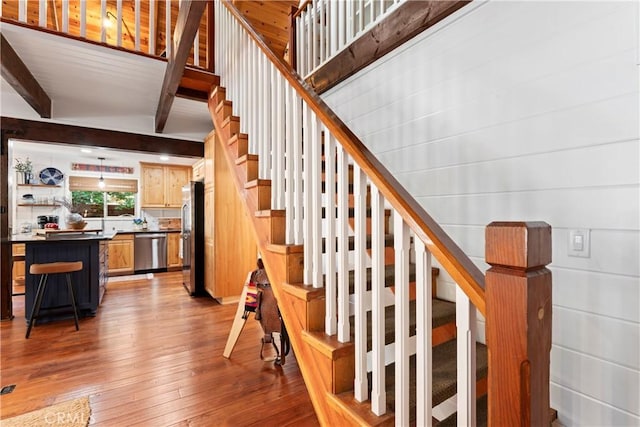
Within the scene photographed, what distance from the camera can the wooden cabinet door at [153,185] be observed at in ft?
22.7

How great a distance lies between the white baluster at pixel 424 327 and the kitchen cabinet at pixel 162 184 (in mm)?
7377

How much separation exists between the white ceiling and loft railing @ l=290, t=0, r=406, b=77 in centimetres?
144

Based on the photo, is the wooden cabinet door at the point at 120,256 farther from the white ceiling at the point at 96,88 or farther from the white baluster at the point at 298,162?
the white baluster at the point at 298,162

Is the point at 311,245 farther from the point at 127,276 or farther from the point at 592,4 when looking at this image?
the point at 127,276

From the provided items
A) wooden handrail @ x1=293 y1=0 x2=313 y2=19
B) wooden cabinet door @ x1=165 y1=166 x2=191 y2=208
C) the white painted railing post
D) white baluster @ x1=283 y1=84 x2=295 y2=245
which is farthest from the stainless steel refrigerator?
the white painted railing post

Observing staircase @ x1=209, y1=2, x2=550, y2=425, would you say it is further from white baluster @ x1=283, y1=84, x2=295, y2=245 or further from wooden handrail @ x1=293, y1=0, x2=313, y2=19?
wooden handrail @ x1=293, y1=0, x2=313, y2=19

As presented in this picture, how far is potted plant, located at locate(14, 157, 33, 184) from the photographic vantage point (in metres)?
5.81

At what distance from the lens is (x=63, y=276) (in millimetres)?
3557

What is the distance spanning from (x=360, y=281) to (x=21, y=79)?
3402mm

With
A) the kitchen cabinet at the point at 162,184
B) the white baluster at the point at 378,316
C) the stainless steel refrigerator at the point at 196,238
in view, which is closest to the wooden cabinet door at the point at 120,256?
the kitchen cabinet at the point at 162,184

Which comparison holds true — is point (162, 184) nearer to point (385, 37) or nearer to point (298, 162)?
point (385, 37)

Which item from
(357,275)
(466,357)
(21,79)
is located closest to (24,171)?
(21,79)

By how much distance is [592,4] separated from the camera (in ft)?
4.47

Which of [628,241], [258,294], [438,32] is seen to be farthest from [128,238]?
[628,241]
